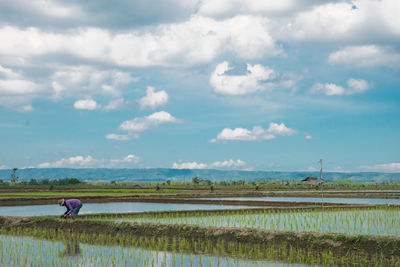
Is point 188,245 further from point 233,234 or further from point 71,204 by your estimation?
point 71,204

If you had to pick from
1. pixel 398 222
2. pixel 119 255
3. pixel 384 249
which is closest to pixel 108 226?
pixel 119 255

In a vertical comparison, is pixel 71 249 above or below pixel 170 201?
above

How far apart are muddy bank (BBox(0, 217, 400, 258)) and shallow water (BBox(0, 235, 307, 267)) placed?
80.8 inches

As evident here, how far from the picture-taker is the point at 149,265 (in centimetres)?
997

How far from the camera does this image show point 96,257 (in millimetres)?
10805

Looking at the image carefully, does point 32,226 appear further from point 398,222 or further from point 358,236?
point 398,222

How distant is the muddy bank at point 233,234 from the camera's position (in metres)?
11.2

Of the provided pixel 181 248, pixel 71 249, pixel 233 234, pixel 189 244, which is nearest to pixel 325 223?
pixel 233 234

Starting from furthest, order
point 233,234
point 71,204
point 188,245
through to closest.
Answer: point 71,204 < point 233,234 < point 188,245

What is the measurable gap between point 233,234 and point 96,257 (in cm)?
432

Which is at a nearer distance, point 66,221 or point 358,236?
point 358,236

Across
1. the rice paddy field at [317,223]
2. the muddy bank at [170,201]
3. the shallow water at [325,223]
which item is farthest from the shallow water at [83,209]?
the shallow water at [325,223]

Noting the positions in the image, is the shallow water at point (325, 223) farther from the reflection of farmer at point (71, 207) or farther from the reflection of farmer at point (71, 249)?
the reflection of farmer at point (71, 249)

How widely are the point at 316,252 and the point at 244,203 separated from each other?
2200 cm
